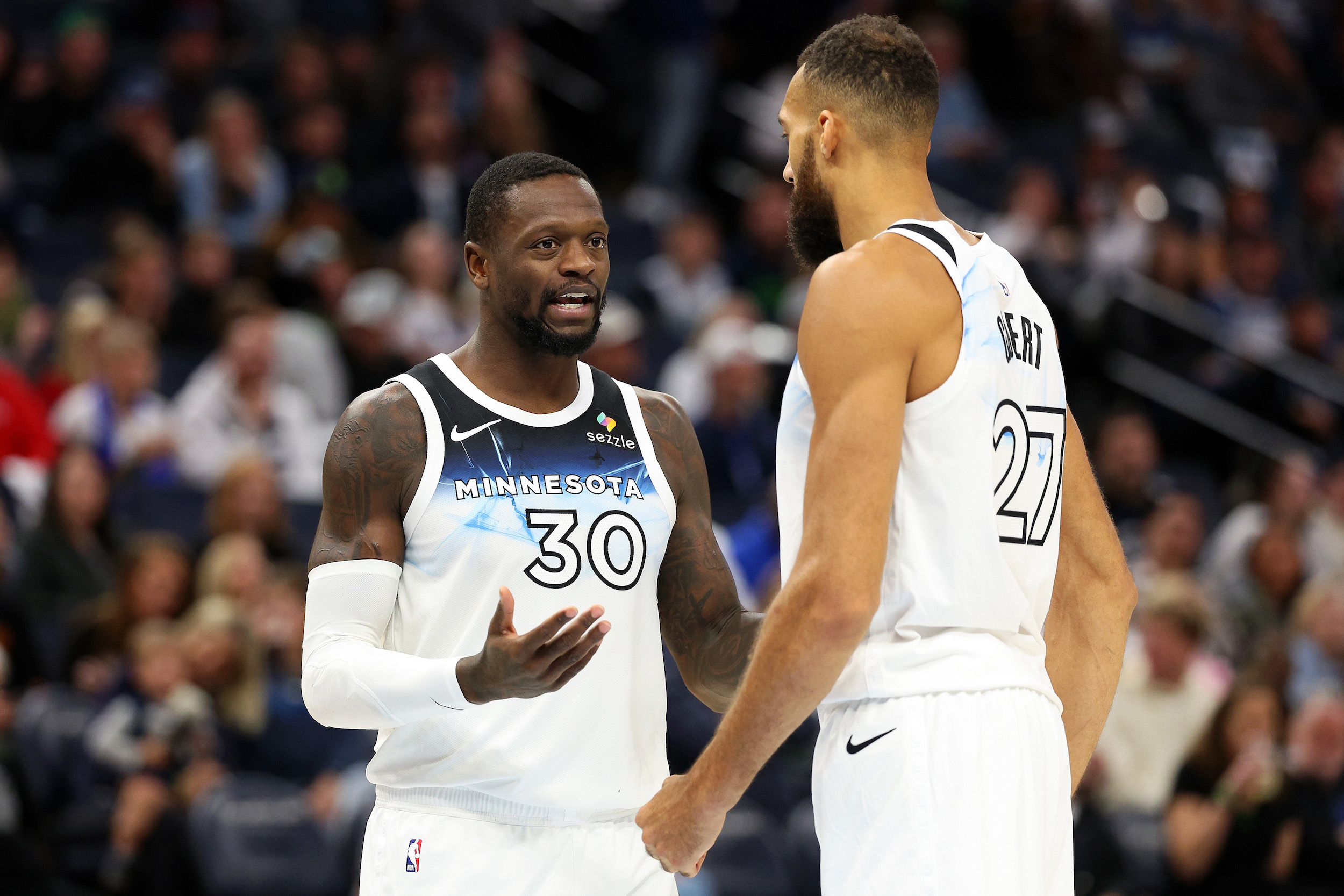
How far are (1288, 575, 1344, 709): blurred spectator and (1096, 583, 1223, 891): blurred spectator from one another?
84 centimetres

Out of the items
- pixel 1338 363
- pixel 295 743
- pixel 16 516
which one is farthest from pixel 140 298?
pixel 1338 363

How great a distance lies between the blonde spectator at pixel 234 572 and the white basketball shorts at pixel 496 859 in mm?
4716

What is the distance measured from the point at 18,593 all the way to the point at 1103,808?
5768mm

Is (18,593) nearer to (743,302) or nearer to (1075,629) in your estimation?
(743,302)

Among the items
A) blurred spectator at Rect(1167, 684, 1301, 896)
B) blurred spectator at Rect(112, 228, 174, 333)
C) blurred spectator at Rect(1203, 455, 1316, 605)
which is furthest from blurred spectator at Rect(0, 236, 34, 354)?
blurred spectator at Rect(1203, 455, 1316, 605)

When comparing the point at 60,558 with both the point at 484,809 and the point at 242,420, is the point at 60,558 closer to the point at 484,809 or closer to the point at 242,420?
the point at 242,420

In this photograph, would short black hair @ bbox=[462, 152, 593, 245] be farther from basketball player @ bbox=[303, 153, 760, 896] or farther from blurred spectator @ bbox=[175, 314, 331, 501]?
blurred spectator @ bbox=[175, 314, 331, 501]

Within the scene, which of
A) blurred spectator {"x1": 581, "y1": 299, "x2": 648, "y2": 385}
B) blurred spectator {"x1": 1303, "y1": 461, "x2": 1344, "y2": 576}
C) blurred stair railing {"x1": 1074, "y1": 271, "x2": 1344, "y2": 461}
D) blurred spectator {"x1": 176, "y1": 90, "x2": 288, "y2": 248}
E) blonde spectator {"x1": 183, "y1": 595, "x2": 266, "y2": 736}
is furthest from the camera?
blurred stair railing {"x1": 1074, "y1": 271, "x2": 1344, "y2": 461}

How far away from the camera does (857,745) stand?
3391mm

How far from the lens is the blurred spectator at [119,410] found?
9344mm

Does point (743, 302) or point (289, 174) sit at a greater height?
point (289, 174)

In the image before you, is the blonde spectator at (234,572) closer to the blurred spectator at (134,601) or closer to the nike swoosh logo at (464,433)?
the blurred spectator at (134,601)

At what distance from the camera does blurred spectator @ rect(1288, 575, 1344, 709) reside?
9.28 meters

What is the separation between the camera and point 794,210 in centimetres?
372
